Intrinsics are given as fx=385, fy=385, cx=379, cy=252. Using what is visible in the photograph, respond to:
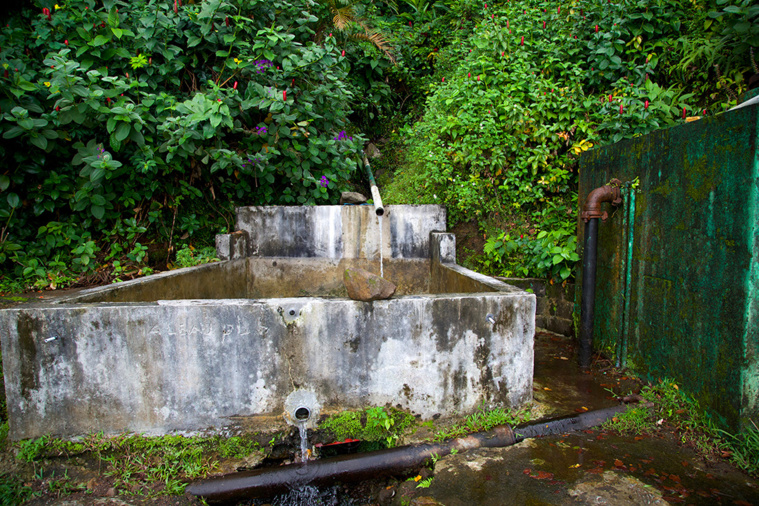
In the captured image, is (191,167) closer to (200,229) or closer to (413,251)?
(200,229)

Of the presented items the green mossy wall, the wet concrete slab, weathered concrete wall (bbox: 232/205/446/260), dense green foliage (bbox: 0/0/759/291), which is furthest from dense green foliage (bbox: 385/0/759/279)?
the wet concrete slab

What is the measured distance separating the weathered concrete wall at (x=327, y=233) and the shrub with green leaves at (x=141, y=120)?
0.52 meters

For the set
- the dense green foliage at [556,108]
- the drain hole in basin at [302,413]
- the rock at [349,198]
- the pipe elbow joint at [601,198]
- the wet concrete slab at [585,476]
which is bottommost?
the wet concrete slab at [585,476]

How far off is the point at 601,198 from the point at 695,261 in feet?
3.64

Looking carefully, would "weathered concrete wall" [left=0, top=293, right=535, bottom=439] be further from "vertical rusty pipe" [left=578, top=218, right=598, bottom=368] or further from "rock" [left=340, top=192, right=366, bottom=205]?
"rock" [left=340, top=192, right=366, bottom=205]

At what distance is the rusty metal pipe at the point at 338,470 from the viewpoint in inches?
94.8

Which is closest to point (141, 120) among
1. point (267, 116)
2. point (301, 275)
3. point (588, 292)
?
point (267, 116)

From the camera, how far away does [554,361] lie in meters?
4.21

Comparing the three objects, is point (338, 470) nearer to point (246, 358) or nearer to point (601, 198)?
point (246, 358)

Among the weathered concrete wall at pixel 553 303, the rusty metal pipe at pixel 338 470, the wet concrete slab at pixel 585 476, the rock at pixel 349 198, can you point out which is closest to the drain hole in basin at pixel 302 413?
the rusty metal pipe at pixel 338 470

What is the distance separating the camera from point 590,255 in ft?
13.0

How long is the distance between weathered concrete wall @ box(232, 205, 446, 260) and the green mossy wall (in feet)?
8.26

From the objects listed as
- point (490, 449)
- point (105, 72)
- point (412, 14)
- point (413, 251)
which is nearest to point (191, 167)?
point (105, 72)

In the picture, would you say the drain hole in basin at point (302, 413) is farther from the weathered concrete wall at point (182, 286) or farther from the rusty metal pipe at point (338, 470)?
the weathered concrete wall at point (182, 286)
